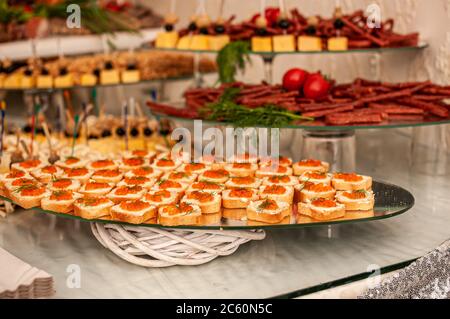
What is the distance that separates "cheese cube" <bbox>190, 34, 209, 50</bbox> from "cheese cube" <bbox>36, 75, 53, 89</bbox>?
115 centimetres

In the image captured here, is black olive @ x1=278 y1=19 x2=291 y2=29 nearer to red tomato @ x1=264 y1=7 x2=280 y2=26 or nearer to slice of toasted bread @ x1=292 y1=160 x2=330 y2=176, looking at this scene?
red tomato @ x1=264 y1=7 x2=280 y2=26

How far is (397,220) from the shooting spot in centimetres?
241

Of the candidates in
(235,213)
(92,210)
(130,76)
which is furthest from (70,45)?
(235,213)

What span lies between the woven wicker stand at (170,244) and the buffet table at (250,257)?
4cm

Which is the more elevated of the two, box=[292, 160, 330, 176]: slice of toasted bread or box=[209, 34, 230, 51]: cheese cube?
box=[209, 34, 230, 51]: cheese cube

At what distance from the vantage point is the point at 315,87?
2.76 metres

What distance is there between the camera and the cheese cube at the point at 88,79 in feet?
13.4

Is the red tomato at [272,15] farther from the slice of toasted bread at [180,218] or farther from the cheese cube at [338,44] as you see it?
the slice of toasted bread at [180,218]

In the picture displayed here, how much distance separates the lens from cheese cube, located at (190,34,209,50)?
137 inches

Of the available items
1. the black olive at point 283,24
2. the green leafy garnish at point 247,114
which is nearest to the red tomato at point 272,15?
the black olive at point 283,24

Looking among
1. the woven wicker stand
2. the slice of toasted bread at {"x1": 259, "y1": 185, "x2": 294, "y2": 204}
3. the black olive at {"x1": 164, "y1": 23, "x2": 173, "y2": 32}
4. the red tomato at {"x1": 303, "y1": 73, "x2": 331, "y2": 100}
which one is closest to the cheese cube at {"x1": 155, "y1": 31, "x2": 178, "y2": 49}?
the black olive at {"x1": 164, "y1": 23, "x2": 173, "y2": 32}
